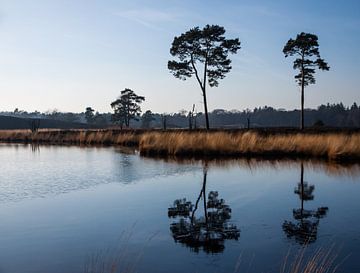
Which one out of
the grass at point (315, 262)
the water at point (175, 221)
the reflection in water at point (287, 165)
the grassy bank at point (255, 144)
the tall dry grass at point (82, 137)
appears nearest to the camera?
the grass at point (315, 262)

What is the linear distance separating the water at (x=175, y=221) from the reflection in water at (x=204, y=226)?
2 centimetres

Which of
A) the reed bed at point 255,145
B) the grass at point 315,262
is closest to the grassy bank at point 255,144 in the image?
the reed bed at point 255,145

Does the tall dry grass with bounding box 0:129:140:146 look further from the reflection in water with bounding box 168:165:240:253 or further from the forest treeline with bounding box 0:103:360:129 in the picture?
the forest treeline with bounding box 0:103:360:129

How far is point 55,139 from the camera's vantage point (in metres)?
39.7

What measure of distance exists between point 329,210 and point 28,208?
6145 millimetres

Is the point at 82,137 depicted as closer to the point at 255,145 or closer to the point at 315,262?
the point at 255,145

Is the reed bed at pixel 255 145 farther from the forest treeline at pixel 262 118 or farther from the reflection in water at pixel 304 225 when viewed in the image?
the forest treeline at pixel 262 118

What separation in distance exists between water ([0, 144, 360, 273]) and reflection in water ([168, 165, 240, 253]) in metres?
0.02

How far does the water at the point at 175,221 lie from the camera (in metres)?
5.25

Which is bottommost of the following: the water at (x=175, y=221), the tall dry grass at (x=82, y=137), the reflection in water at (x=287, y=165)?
the water at (x=175, y=221)

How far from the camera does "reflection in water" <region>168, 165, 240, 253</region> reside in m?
5.92

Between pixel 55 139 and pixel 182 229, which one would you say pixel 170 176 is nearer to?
pixel 182 229

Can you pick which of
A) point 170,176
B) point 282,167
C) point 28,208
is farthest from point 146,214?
point 282,167

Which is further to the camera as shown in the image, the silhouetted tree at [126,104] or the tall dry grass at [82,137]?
the silhouetted tree at [126,104]
